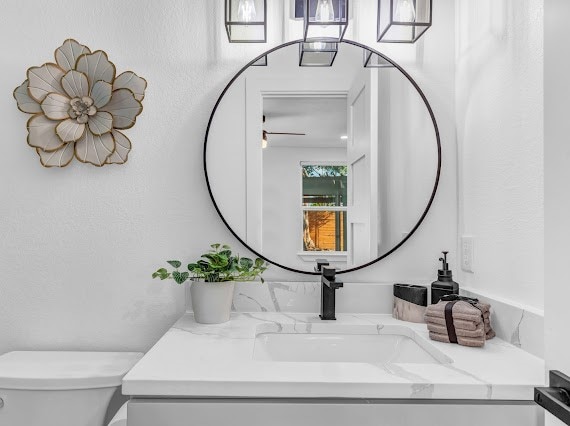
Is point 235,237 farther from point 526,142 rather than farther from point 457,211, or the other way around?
point 526,142

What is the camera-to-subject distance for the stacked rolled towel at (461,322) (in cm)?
111

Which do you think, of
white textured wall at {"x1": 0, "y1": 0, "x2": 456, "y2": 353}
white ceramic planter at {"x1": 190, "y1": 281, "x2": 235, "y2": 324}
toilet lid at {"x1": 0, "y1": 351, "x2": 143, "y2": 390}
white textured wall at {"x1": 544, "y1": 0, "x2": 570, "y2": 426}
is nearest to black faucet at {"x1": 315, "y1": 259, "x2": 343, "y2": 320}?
white textured wall at {"x1": 0, "y1": 0, "x2": 456, "y2": 353}

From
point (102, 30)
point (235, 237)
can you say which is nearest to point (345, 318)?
point (235, 237)

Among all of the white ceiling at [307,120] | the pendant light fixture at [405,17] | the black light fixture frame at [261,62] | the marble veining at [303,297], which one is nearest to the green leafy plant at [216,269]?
the marble veining at [303,297]

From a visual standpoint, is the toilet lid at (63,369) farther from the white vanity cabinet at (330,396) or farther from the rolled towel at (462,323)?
the rolled towel at (462,323)

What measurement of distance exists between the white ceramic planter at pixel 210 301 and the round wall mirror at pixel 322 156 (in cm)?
22

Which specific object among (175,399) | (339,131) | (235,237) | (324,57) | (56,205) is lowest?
(175,399)

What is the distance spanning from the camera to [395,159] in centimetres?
151

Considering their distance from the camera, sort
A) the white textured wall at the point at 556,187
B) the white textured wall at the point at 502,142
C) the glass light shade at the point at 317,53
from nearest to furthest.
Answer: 1. the white textured wall at the point at 556,187
2. the white textured wall at the point at 502,142
3. the glass light shade at the point at 317,53

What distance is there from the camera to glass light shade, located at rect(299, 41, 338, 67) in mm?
1466

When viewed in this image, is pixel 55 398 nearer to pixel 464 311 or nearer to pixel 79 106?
pixel 79 106

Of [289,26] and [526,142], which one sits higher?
[289,26]

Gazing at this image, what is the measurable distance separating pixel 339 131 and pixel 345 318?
63cm

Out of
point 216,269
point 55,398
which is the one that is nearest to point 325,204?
point 216,269
